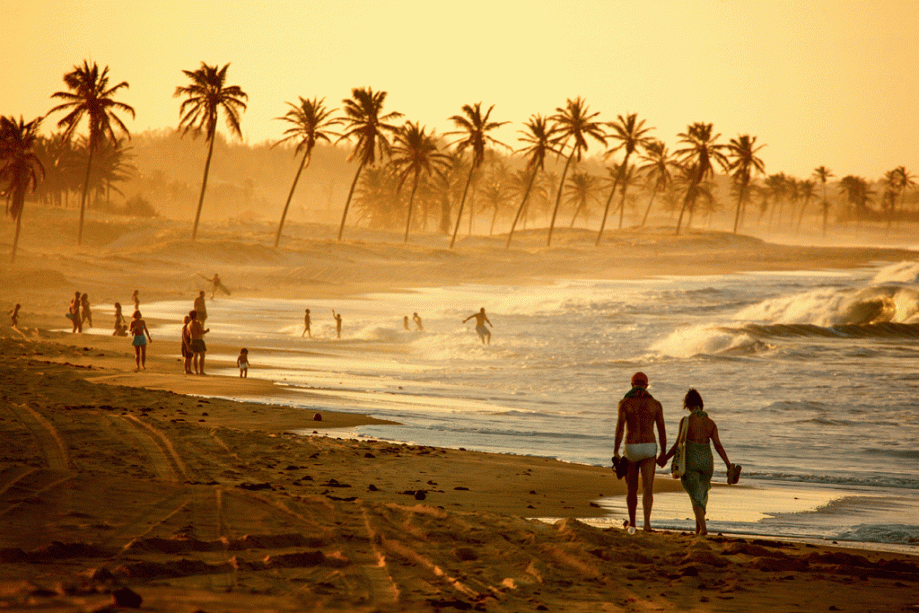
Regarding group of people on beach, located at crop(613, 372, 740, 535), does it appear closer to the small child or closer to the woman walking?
the woman walking

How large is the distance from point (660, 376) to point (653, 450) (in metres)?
14.8

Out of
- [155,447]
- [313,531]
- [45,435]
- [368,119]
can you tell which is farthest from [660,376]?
[368,119]

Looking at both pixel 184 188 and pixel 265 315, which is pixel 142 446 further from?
pixel 184 188

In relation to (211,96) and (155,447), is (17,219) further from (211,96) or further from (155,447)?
(155,447)

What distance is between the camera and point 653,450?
26.1 feet

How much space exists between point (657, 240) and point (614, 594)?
273 feet

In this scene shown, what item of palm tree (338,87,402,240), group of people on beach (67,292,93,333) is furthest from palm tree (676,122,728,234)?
group of people on beach (67,292,93,333)

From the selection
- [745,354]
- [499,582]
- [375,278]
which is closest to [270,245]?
[375,278]

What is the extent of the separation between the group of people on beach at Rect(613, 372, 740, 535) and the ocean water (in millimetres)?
484

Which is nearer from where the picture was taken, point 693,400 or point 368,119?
point 693,400

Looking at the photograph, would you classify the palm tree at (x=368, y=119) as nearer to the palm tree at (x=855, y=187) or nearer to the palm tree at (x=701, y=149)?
the palm tree at (x=701, y=149)

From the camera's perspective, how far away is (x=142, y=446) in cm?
881

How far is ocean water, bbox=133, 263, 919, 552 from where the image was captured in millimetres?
10102

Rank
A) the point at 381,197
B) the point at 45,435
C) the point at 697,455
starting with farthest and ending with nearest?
the point at 381,197 < the point at 45,435 < the point at 697,455
